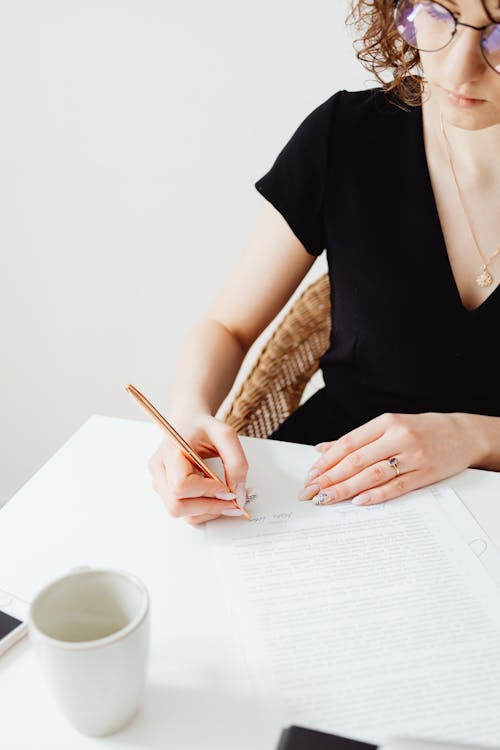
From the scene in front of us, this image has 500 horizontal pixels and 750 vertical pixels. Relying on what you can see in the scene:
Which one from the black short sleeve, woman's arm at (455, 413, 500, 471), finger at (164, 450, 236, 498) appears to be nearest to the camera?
finger at (164, 450, 236, 498)

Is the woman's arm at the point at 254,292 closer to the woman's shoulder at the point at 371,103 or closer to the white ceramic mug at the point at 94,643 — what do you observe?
the woman's shoulder at the point at 371,103

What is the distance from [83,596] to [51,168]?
1248mm

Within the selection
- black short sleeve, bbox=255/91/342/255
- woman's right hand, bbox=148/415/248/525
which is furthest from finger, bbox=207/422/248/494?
black short sleeve, bbox=255/91/342/255

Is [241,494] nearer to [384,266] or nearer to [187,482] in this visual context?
[187,482]

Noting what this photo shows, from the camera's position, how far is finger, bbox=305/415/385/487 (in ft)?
2.77

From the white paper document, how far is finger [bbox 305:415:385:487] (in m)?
0.02

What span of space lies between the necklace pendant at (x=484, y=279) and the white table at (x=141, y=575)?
11.6 inches

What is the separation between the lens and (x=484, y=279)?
104cm

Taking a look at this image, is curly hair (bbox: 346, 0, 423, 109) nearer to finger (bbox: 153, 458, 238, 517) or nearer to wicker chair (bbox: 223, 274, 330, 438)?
wicker chair (bbox: 223, 274, 330, 438)

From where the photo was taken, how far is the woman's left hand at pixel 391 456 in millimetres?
814

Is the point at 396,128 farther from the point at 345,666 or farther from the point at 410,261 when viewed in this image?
the point at 345,666

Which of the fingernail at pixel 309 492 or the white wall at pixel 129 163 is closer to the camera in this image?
the fingernail at pixel 309 492

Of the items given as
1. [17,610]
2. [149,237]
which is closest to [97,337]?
[149,237]

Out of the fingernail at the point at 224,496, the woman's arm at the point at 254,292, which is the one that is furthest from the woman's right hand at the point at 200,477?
the woman's arm at the point at 254,292
